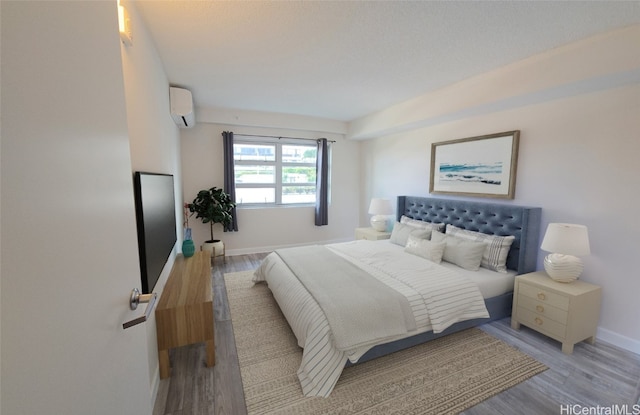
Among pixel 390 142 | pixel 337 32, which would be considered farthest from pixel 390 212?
pixel 337 32

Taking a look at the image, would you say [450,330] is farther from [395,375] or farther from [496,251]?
[496,251]

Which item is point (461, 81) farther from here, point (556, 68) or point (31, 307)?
point (31, 307)

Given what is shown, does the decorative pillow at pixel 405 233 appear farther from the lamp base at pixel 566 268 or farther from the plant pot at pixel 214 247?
the plant pot at pixel 214 247

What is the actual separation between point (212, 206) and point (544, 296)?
13.7ft

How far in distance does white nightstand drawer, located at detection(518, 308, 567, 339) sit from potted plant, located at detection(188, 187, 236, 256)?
3.95 m

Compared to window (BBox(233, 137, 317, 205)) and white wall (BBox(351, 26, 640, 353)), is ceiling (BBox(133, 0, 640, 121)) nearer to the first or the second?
white wall (BBox(351, 26, 640, 353))

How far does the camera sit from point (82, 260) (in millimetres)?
626

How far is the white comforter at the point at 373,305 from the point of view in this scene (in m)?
1.80

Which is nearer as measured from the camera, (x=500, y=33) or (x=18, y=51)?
(x=18, y=51)

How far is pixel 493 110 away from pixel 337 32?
212cm

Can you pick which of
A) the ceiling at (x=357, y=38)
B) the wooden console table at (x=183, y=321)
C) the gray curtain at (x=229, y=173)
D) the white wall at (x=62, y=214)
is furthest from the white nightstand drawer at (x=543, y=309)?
the gray curtain at (x=229, y=173)

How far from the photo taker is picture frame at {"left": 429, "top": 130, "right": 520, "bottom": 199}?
2.95 m

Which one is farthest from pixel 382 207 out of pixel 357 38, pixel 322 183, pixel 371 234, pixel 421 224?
pixel 357 38

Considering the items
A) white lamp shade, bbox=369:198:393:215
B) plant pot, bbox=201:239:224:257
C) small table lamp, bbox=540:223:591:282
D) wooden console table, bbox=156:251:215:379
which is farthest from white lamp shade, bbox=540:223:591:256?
plant pot, bbox=201:239:224:257
